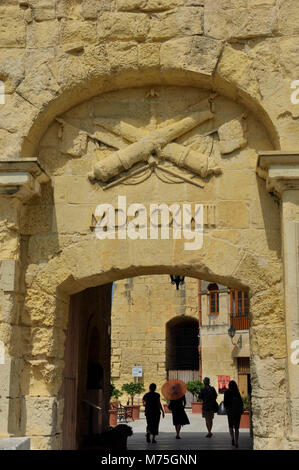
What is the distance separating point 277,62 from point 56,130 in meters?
2.27

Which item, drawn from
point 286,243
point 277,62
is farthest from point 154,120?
point 286,243

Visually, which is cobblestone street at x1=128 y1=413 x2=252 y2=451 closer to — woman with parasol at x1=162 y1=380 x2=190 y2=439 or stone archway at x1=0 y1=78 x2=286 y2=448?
woman with parasol at x1=162 y1=380 x2=190 y2=439

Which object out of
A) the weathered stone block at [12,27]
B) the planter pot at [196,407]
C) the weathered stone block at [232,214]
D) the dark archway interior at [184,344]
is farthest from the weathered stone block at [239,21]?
the dark archway interior at [184,344]

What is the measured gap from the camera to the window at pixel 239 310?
766 inches

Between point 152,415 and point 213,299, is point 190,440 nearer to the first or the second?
point 152,415

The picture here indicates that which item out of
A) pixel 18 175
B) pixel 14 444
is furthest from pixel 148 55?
pixel 14 444

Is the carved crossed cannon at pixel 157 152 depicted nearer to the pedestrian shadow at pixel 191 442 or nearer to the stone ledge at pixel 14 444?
the stone ledge at pixel 14 444

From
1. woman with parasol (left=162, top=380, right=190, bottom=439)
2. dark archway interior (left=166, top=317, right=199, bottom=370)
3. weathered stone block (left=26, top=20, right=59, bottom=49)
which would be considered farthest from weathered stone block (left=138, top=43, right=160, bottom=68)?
dark archway interior (left=166, top=317, right=199, bottom=370)

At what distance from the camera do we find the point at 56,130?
237 inches

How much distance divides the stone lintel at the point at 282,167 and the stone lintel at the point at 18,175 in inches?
82.0

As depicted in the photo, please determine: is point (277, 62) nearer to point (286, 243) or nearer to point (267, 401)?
point (286, 243)

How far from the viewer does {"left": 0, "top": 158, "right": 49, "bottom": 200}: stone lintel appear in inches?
214

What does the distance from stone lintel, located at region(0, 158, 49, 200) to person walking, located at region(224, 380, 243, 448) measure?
5.06 m
